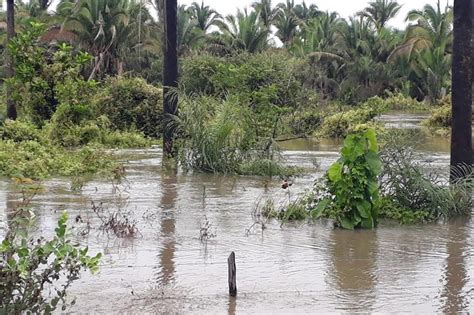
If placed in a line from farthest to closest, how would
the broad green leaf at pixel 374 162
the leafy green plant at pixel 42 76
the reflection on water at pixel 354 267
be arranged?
the leafy green plant at pixel 42 76 < the broad green leaf at pixel 374 162 < the reflection on water at pixel 354 267

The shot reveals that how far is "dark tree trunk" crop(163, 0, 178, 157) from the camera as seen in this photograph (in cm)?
1838

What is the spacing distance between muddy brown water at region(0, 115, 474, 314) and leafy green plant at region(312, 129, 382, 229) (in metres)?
0.24

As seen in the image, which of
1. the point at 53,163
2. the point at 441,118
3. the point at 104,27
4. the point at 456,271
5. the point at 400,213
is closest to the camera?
the point at 456,271

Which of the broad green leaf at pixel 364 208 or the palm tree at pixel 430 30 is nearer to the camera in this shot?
the broad green leaf at pixel 364 208

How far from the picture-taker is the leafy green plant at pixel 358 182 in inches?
421

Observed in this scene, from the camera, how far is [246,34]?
44344 millimetres

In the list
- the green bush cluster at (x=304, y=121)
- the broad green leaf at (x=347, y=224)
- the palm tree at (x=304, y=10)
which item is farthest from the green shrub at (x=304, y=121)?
the palm tree at (x=304, y=10)

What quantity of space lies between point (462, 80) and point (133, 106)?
46.0 ft

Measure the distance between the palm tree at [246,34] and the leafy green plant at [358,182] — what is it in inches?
1309

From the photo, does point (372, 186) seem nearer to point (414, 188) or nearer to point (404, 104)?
point (414, 188)

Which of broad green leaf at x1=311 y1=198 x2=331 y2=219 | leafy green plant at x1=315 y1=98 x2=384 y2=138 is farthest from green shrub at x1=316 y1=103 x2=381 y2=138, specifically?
broad green leaf at x1=311 y1=198 x2=331 y2=219

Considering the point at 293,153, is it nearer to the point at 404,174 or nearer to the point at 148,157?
the point at 148,157

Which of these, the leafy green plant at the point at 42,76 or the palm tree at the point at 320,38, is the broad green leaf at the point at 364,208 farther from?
the palm tree at the point at 320,38

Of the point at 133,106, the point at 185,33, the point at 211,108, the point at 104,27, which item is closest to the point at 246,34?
the point at 185,33
